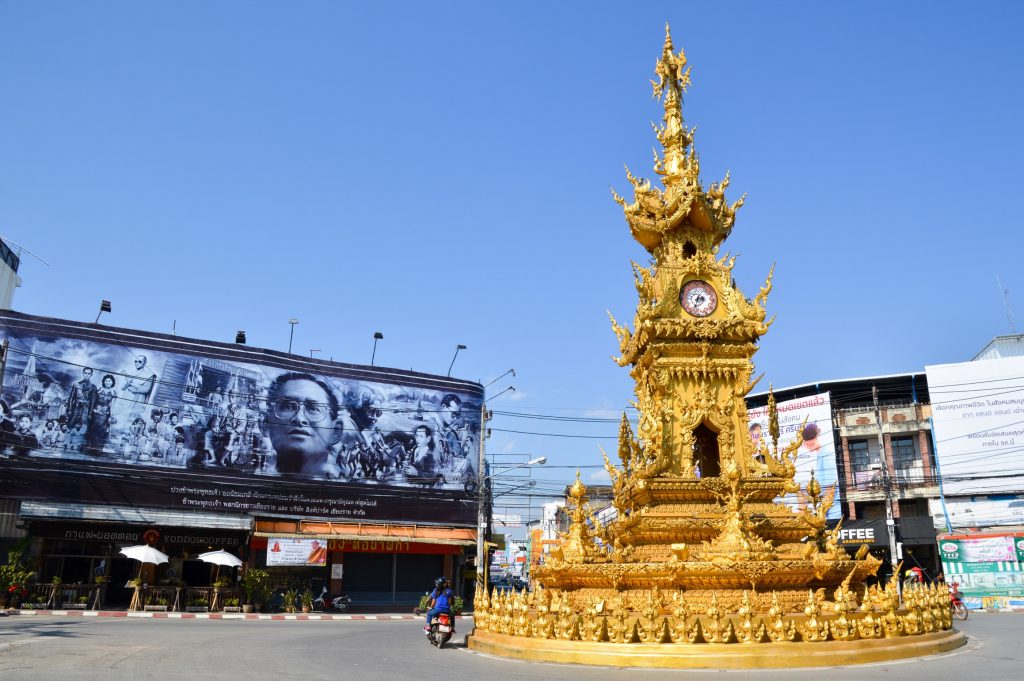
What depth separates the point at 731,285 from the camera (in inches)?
661

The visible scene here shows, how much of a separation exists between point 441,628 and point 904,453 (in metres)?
41.5

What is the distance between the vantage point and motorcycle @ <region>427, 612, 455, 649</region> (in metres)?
14.6

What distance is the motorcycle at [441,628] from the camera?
576 inches

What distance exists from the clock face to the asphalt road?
25.8ft

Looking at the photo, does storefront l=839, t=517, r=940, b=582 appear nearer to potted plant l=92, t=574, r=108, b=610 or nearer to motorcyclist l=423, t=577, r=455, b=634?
motorcyclist l=423, t=577, r=455, b=634

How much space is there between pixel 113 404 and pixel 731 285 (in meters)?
30.8

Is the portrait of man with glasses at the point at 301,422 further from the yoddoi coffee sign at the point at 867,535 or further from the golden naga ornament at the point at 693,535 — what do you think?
the yoddoi coffee sign at the point at 867,535

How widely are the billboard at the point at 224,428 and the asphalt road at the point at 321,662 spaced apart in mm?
18677

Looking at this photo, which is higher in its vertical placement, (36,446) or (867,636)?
(36,446)

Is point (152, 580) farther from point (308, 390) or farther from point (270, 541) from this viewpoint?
point (308, 390)

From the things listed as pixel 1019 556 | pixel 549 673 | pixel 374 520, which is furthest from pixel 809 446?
pixel 549 673

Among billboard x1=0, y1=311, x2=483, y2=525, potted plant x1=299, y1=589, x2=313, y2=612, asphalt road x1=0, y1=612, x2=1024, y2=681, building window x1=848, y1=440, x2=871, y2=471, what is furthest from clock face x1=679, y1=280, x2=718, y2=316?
building window x1=848, y1=440, x2=871, y2=471

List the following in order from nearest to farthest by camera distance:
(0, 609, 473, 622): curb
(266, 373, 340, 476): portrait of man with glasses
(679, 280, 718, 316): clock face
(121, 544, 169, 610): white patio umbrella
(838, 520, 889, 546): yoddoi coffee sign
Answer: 1. (679, 280, 718, 316): clock face
2. (0, 609, 473, 622): curb
3. (121, 544, 169, 610): white patio umbrella
4. (266, 373, 340, 476): portrait of man with glasses
5. (838, 520, 889, 546): yoddoi coffee sign

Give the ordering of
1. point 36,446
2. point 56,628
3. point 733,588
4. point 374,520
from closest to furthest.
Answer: point 733,588 → point 56,628 → point 36,446 → point 374,520
